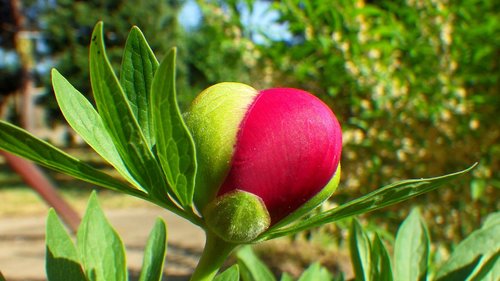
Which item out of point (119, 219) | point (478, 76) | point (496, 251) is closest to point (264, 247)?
point (119, 219)

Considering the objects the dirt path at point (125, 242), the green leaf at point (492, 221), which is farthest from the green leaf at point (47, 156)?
the dirt path at point (125, 242)

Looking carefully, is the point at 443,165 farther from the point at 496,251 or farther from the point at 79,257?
the point at 79,257

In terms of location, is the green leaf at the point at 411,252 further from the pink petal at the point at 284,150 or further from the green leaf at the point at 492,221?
the pink petal at the point at 284,150

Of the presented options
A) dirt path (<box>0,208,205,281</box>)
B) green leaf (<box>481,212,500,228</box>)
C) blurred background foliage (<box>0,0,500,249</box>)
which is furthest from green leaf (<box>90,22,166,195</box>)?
dirt path (<box>0,208,205,281</box>)

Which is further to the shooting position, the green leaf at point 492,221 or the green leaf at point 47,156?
the green leaf at point 492,221

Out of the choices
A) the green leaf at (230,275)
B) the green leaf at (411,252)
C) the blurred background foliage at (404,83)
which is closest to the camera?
the green leaf at (230,275)

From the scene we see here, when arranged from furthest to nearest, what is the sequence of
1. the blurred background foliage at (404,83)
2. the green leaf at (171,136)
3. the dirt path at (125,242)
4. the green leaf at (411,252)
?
the dirt path at (125,242) → the blurred background foliage at (404,83) → the green leaf at (411,252) → the green leaf at (171,136)
